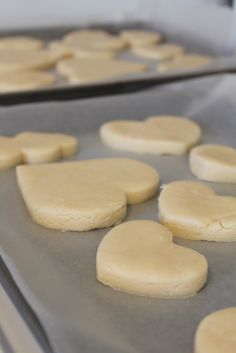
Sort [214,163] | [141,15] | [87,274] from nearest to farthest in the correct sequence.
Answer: [87,274]
[214,163]
[141,15]

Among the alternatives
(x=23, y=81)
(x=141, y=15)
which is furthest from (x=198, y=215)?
(x=141, y=15)

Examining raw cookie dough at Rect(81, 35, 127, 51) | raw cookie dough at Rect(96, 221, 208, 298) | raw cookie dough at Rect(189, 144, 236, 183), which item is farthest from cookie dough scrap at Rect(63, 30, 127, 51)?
raw cookie dough at Rect(96, 221, 208, 298)

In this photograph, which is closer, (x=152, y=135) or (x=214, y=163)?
(x=214, y=163)

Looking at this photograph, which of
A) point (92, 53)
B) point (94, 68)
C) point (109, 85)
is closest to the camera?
point (109, 85)

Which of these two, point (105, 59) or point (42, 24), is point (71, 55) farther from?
point (42, 24)

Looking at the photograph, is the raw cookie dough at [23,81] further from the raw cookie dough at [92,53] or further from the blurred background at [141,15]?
the blurred background at [141,15]

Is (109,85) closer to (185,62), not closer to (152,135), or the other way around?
(152,135)
